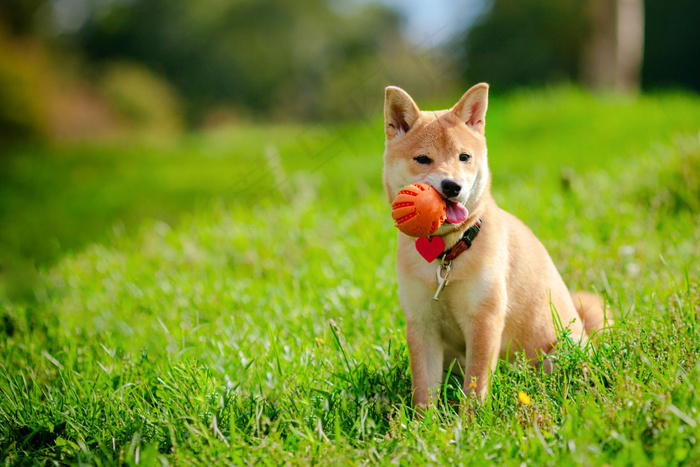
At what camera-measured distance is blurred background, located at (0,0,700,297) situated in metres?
7.39

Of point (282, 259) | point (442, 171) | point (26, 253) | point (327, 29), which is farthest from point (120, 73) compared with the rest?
point (442, 171)

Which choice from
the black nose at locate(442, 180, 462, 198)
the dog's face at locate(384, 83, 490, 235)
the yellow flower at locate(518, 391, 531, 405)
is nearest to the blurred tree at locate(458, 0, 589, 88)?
the dog's face at locate(384, 83, 490, 235)

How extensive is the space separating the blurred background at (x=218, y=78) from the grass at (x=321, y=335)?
0.70m

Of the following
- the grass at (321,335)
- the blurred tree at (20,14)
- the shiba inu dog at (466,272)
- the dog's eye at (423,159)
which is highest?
the blurred tree at (20,14)

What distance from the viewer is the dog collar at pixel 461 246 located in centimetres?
226

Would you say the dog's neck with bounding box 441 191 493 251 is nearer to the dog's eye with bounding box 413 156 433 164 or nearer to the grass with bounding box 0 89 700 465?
the dog's eye with bounding box 413 156 433 164

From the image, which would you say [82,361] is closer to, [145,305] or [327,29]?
[145,305]

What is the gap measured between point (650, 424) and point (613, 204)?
2.78 m

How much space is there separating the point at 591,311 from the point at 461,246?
83cm

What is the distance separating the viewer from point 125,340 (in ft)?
10.4

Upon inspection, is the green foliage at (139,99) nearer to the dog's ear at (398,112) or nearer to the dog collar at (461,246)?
the dog's ear at (398,112)

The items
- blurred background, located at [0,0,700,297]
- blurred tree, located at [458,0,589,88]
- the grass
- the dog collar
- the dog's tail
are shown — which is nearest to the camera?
the grass

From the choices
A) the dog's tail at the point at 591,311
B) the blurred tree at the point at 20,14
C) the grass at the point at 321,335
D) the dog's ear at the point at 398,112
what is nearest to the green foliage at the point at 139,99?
the blurred tree at the point at 20,14

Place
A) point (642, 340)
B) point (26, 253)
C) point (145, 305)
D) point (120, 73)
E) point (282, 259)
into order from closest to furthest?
point (642, 340), point (145, 305), point (282, 259), point (26, 253), point (120, 73)
